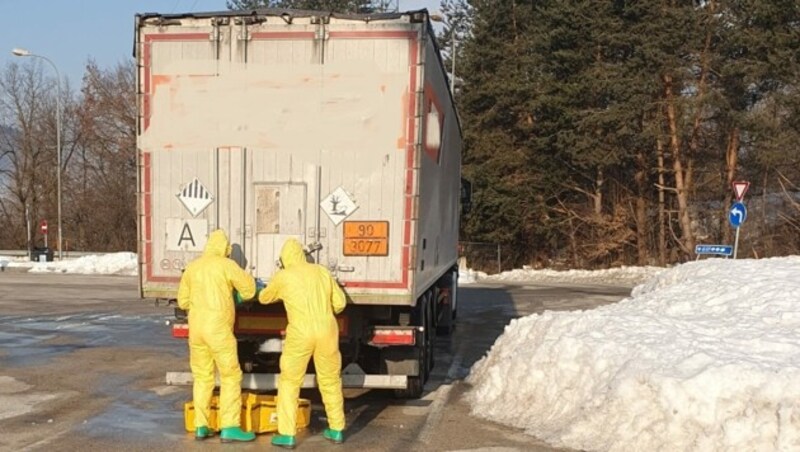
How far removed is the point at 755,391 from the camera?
6059mm

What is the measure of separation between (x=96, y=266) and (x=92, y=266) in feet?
0.63

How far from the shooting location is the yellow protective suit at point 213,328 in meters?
6.49

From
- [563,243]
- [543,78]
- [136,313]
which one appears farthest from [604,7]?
[136,313]

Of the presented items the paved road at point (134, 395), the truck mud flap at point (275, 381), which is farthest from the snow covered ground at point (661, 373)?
the truck mud flap at point (275, 381)

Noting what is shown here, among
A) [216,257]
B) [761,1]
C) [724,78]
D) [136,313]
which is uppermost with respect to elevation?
[761,1]

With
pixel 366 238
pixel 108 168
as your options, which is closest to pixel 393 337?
pixel 366 238

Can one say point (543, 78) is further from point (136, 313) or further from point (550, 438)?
point (550, 438)

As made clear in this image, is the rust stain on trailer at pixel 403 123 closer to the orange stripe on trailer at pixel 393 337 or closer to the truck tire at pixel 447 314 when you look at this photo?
the orange stripe on trailer at pixel 393 337

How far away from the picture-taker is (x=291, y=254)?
6656mm

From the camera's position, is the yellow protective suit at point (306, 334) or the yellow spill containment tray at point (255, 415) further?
the yellow spill containment tray at point (255, 415)

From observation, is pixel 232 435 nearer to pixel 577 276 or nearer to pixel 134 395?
pixel 134 395

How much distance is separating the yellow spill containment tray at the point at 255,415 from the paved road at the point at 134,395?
120 millimetres

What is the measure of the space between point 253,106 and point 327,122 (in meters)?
0.73

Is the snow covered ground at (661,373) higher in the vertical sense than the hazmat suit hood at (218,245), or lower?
lower
